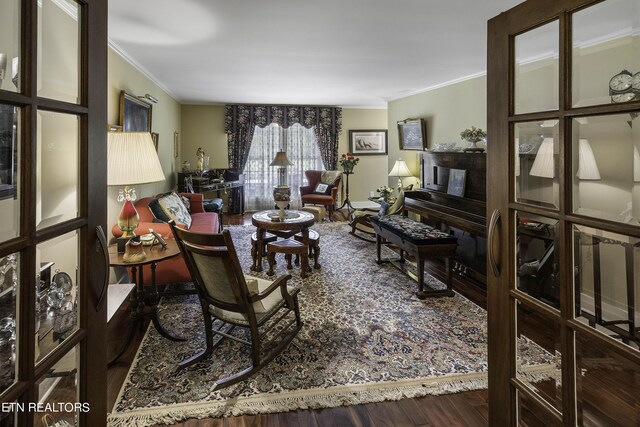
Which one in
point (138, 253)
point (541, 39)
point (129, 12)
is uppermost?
point (129, 12)

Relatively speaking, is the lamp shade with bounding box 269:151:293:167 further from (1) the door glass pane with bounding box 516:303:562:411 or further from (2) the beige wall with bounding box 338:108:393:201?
(1) the door glass pane with bounding box 516:303:562:411

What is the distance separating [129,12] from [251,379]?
2.80 m

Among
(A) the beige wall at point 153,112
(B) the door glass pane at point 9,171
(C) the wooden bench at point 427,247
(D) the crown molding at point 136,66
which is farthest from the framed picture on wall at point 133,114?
(B) the door glass pane at point 9,171

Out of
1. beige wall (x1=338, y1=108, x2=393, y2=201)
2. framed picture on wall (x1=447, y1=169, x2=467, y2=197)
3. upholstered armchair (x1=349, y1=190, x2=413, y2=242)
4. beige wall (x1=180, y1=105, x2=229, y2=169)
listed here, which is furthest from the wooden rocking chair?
beige wall (x1=338, y1=108, x2=393, y2=201)

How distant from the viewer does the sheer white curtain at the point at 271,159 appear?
859cm

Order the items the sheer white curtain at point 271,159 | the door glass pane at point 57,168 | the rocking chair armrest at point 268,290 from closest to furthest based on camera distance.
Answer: the door glass pane at point 57,168, the rocking chair armrest at point 268,290, the sheer white curtain at point 271,159

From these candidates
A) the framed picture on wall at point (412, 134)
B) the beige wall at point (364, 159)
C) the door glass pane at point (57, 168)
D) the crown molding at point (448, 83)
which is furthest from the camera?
the beige wall at point (364, 159)

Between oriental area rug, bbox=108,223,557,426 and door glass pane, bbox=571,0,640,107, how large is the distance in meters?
0.74

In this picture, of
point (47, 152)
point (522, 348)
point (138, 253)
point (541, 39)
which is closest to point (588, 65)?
point (541, 39)

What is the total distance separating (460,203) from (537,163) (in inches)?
132

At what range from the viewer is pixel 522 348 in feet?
4.06

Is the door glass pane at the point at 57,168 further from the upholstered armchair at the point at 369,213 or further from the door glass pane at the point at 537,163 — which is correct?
the upholstered armchair at the point at 369,213

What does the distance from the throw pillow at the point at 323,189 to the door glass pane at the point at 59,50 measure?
22.8ft

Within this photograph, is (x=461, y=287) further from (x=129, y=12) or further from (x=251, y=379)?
(x=129, y=12)
